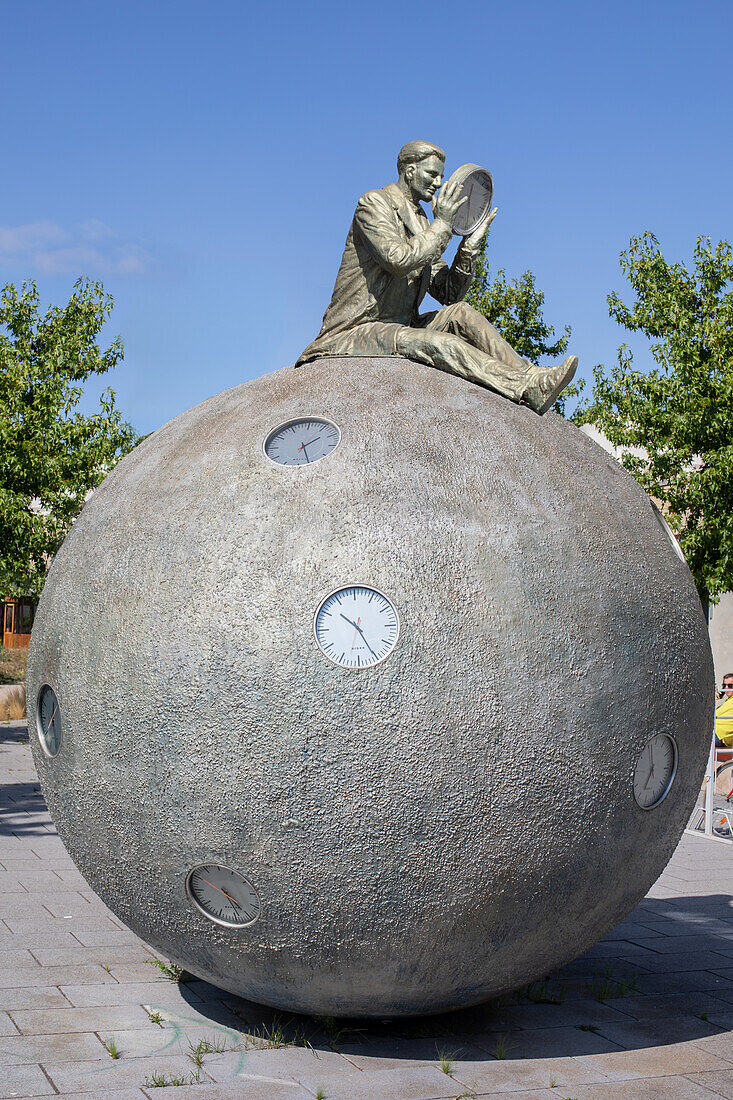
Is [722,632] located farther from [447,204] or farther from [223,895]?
[223,895]

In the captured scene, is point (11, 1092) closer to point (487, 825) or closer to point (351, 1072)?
point (351, 1072)

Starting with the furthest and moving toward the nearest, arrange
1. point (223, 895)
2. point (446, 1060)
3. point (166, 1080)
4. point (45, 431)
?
point (45, 431) < point (446, 1060) < point (223, 895) < point (166, 1080)

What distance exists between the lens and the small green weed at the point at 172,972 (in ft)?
23.8

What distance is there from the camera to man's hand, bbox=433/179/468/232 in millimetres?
7035

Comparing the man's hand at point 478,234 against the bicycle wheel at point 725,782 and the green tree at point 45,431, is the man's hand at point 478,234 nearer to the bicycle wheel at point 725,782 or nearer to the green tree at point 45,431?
the bicycle wheel at point 725,782

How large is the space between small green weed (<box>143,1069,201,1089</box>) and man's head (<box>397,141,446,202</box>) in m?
5.37

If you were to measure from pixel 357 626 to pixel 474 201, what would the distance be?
3384 millimetres

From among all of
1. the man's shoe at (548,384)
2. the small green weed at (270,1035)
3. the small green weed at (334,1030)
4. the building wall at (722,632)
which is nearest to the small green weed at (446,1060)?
the small green weed at (334,1030)

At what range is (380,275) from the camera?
7.13 m

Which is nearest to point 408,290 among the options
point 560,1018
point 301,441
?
point 301,441

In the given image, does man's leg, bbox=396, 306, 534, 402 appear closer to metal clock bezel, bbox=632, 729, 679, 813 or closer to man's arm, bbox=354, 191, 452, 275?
man's arm, bbox=354, 191, 452, 275

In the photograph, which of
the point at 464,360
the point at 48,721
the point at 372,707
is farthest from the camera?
the point at 464,360

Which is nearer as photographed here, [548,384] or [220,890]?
[220,890]

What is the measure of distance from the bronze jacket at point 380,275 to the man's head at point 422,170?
0.29ft
